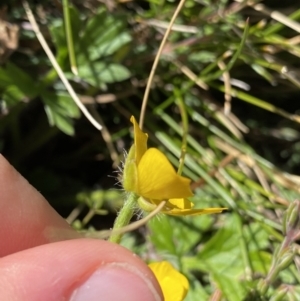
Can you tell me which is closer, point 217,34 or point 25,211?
point 25,211

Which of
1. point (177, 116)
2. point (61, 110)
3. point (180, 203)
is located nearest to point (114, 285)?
point (180, 203)

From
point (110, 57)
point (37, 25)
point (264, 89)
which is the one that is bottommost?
point (264, 89)

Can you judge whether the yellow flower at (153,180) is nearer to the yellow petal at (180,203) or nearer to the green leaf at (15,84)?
the yellow petal at (180,203)

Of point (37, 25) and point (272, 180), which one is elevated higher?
point (37, 25)

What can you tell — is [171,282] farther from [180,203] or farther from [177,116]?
[177,116]

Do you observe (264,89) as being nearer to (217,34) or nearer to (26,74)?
(217,34)

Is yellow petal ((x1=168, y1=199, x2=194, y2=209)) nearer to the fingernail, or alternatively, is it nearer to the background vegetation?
the fingernail

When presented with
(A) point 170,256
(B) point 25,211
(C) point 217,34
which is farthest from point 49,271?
(C) point 217,34

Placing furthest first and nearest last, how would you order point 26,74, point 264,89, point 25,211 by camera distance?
point 264,89 → point 26,74 → point 25,211
